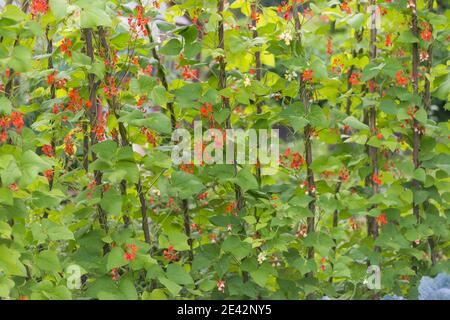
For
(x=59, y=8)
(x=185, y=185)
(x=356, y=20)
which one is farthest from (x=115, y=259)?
(x=356, y=20)

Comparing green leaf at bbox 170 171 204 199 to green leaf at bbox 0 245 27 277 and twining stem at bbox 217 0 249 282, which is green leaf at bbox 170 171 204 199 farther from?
green leaf at bbox 0 245 27 277

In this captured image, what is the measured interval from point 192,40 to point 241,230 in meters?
0.86

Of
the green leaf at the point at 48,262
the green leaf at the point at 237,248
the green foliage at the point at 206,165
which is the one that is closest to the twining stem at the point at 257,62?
the green foliage at the point at 206,165

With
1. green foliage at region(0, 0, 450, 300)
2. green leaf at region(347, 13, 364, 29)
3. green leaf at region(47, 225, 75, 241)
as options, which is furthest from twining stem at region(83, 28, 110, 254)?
green leaf at region(347, 13, 364, 29)

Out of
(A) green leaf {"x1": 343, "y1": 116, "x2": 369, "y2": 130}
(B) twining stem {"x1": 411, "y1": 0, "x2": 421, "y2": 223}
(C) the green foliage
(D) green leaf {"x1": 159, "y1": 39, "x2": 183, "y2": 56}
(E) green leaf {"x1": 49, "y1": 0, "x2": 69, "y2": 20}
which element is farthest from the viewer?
(B) twining stem {"x1": 411, "y1": 0, "x2": 421, "y2": 223}

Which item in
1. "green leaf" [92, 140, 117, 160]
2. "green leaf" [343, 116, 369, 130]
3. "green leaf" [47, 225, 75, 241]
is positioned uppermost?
"green leaf" [343, 116, 369, 130]

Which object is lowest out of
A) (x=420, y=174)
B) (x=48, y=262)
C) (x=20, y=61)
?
(x=48, y=262)

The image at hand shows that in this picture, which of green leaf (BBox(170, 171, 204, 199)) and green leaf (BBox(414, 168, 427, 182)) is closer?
green leaf (BBox(170, 171, 204, 199))

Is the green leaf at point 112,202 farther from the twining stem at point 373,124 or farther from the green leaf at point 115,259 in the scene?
the twining stem at point 373,124

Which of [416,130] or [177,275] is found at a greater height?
[416,130]

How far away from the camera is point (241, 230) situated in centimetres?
336

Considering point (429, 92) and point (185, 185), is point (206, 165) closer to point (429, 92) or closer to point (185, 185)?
point (185, 185)

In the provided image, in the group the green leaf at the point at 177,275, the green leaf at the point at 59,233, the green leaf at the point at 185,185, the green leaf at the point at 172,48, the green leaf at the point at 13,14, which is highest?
the green leaf at the point at 13,14
